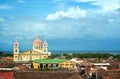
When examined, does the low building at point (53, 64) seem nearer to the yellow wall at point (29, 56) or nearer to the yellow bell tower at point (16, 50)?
the yellow wall at point (29, 56)

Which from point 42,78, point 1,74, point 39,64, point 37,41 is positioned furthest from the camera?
point 37,41

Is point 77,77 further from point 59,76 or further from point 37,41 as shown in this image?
point 37,41

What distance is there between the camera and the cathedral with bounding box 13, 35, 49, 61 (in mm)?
97438

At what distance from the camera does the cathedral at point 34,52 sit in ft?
320

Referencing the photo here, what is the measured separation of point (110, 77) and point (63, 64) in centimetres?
4425

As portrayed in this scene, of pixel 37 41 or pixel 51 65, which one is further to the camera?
pixel 37 41

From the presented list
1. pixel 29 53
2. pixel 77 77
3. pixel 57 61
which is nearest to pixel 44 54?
pixel 29 53

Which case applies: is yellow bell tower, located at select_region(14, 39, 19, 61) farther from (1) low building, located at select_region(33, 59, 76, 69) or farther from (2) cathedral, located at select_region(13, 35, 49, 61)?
(1) low building, located at select_region(33, 59, 76, 69)

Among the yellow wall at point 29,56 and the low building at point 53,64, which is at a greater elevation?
the yellow wall at point 29,56

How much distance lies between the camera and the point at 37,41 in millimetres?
96375

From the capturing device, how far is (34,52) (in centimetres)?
9756

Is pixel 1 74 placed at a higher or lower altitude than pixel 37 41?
lower

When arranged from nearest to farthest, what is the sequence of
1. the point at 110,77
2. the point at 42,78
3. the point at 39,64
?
1. the point at 110,77
2. the point at 42,78
3. the point at 39,64

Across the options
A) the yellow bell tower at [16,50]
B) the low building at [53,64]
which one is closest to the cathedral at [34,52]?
the yellow bell tower at [16,50]
